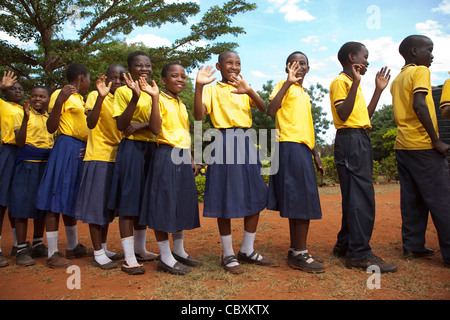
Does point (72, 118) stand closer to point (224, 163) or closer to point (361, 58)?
point (224, 163)

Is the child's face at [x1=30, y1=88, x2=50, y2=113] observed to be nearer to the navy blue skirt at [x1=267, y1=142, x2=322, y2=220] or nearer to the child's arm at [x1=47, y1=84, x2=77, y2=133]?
the child's arm at [x1=47, y1=84, x2=77, y2=133]

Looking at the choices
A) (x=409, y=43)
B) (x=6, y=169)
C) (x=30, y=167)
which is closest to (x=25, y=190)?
(x=30, y=167)

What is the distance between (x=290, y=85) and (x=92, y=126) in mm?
2012

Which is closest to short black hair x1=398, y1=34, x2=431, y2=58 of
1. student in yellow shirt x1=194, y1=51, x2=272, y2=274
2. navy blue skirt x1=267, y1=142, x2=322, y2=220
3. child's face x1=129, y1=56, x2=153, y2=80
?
navy blue skirt x1=267, y1=142, x2=322, y2=220

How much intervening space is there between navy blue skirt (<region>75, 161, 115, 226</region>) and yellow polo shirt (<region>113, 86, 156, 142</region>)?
18.9 inches

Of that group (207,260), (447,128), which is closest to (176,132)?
(207,260)

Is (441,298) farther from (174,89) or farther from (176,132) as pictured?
(174,89)

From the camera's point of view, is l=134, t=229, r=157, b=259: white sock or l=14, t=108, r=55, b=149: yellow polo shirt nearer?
l=134, t=229, r=157, b=259: white sock

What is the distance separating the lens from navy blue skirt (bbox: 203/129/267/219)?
10.9 feet

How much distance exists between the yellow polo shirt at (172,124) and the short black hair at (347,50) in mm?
1837

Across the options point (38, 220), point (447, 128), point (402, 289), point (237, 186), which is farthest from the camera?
point (447, 128)

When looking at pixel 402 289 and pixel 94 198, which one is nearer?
pixel 402 289

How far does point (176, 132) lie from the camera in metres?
3.38

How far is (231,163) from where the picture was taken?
3404mm
